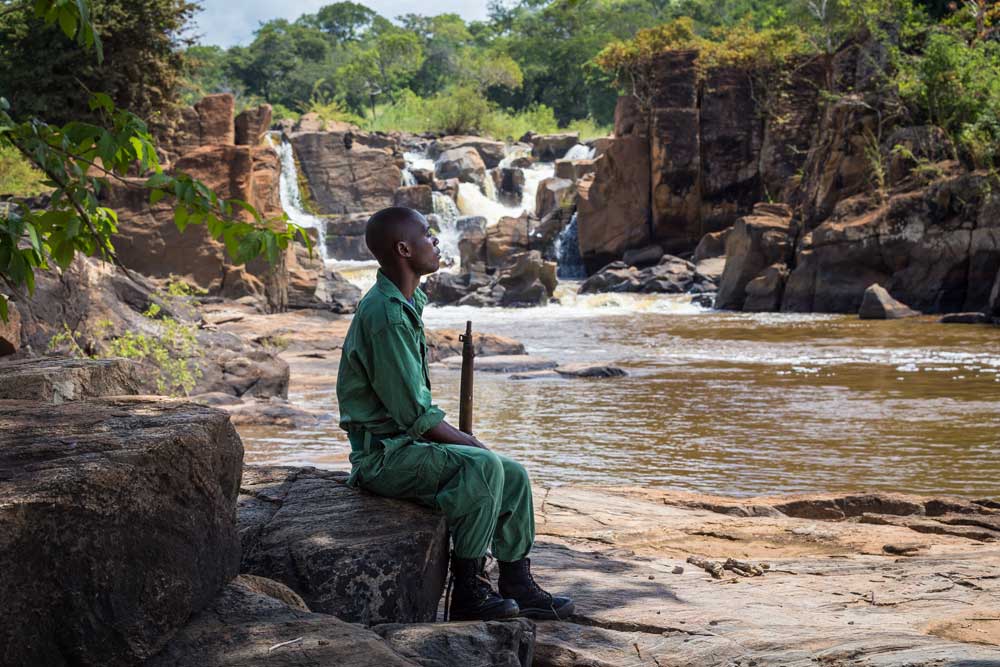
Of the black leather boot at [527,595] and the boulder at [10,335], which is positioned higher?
the boulder at [10,335]

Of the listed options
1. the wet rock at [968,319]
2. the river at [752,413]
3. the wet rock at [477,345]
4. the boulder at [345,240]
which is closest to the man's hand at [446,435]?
the river at [752,413]

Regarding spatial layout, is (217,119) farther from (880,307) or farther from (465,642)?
→ (465,642)

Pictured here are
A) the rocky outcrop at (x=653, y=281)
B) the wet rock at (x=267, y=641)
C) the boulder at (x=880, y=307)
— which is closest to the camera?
the wet rock at (x=267, y=641)

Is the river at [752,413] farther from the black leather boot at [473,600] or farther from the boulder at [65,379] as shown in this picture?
the black leather boot at [473,600]

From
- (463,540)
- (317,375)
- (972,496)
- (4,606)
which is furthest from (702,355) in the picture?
(4,606)

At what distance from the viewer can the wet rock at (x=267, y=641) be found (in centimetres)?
232

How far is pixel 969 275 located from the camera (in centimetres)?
1970

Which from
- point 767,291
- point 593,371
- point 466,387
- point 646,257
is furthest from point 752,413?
point 646,257

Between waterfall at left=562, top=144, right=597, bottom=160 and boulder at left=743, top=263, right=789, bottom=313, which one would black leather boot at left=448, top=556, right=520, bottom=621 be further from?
waterfall at left=562, top=144, right=597, bottom=160

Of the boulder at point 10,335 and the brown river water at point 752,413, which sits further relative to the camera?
the brown river water at point 752,413

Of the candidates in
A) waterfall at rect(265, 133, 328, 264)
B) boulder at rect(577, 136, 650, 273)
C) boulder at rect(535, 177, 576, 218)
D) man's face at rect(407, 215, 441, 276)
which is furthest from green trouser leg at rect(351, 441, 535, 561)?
boulder at rect(535, 177, 576, 218)

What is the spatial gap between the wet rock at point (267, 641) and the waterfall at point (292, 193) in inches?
1194

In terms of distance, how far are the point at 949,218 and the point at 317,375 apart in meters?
13.1

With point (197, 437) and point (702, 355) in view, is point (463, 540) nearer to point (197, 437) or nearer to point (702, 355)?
point (197, 437)
